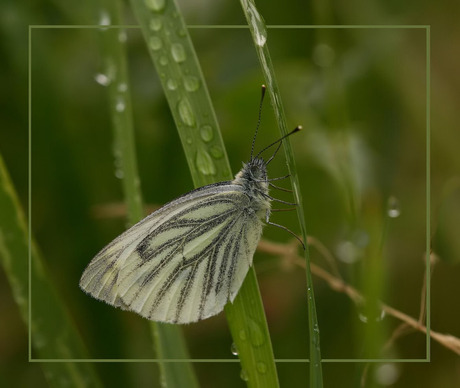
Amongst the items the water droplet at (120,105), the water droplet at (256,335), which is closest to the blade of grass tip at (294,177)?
the water droplet at (256,335)

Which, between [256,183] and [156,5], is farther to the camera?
[256,183]

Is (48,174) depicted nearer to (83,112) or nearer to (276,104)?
(83,112)

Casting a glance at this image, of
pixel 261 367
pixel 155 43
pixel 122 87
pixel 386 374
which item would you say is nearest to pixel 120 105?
pixel 122 87

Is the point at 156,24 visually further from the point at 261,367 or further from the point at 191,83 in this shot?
the point at 261,367

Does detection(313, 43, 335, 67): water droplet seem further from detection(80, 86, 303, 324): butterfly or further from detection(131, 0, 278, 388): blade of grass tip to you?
detection(131, 0, 278, 388): blade of grass tip

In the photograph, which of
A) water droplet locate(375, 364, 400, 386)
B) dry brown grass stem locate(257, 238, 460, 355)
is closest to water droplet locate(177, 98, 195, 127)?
dry brown grass stem locate(257, 238, 460, 355)
